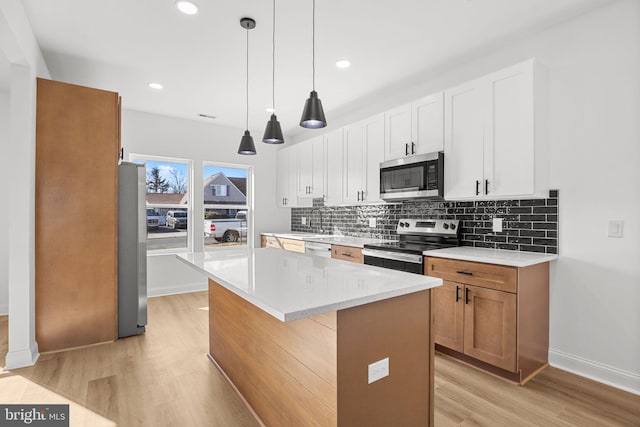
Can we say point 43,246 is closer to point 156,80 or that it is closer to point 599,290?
point 156,80

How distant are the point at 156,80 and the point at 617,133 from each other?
4.22m

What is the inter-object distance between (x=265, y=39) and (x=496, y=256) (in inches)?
101

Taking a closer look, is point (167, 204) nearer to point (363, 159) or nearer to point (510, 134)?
point (363, 159)

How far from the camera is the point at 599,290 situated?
7.86 feet

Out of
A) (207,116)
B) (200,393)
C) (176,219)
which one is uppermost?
(207,116)

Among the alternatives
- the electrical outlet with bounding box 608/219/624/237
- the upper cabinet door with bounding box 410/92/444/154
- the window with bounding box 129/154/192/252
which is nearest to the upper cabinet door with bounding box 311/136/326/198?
the upper cabinet door with bounding box 410/92/444/154

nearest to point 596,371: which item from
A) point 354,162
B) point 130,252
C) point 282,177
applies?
point 354,162

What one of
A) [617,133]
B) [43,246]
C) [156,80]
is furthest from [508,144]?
[43,246]

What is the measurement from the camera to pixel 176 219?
16.7 ft

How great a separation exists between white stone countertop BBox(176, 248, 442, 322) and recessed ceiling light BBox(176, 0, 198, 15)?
1.79 meters

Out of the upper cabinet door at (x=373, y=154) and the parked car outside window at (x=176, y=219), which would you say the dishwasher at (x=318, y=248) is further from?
the parked car outside window at (x=176, y=219)

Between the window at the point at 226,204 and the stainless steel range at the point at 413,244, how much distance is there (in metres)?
2.87

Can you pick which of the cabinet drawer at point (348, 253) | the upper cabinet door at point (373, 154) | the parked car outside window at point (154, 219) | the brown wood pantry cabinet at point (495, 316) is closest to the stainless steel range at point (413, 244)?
the cabinet drawer at point (348, 253)

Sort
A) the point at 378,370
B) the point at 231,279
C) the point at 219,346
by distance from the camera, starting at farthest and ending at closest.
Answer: the point at 219,346
the point at 231,279
the point at 378,370
